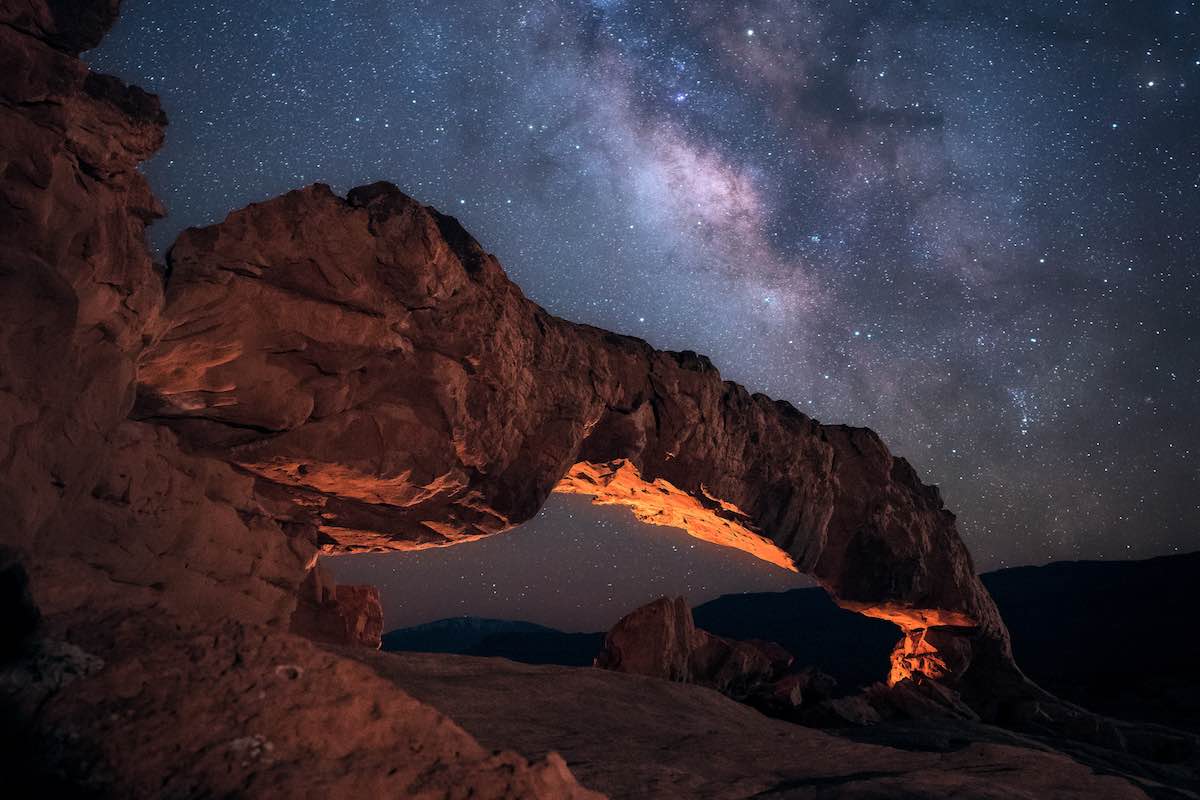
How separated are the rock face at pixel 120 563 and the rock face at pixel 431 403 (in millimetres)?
869

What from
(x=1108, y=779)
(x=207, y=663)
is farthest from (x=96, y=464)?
(x=1108, y=779)

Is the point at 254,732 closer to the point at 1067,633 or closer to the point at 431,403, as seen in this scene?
the point at 431,403

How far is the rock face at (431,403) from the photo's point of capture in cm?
904

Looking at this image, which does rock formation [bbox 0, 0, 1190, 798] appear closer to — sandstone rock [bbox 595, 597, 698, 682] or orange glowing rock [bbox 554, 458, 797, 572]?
orange glowing rock [bbox 554, 458, 797, 572]

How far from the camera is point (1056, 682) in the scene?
32.2 metres

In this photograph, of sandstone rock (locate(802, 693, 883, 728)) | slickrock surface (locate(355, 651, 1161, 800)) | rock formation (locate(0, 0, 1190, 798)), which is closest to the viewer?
rock formation (locate(0, 0, 1190, 798))

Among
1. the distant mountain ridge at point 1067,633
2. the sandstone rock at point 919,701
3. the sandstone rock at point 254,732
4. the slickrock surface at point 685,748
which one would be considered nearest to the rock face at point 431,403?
the sandstone rock at point 919,701

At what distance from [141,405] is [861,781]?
29.9 ft

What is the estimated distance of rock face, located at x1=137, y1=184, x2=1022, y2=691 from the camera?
9039 mm

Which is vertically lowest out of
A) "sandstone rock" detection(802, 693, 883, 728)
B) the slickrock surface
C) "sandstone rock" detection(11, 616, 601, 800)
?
"sandstone rock" detection(802, 693, 883, 728)

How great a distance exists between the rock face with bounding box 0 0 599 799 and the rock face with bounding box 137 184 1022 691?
2.85ft

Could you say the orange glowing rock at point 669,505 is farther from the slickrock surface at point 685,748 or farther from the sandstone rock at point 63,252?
the sandstone rock at point 63,252

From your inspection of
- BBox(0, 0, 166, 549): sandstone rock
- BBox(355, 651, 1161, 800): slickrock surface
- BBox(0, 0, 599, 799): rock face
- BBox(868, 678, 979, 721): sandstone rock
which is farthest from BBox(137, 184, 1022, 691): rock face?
BBox(355, 651, 1161, 800): slickrock surface

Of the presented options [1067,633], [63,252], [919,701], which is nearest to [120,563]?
[63,252]
